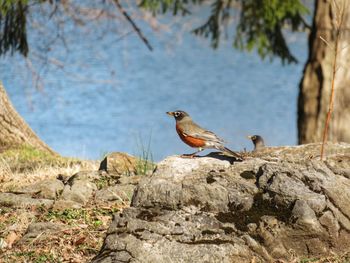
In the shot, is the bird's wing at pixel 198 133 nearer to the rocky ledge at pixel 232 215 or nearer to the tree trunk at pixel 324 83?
the rocky ledge at pixel 232 215

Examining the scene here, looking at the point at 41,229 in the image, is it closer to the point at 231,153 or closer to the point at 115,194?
the point at 115,194

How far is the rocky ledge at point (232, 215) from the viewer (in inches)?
196

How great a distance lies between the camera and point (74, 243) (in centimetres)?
598

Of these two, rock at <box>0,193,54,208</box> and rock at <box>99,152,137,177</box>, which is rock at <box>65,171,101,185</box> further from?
rock at <box>0,193,54,208</box>

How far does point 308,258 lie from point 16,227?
9.10ft

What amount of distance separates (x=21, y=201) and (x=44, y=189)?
0.45 metres

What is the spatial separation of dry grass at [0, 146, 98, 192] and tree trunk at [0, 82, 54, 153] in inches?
7.4

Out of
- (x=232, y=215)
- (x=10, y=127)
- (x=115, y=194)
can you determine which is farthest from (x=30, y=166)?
(x=232, y=215)

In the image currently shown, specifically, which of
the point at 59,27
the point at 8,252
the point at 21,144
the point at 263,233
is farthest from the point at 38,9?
the point at 263,233

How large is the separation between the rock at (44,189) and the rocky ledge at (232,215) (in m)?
2.24

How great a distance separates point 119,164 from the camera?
335 inches

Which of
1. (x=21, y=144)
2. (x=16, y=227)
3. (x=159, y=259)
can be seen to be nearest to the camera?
(x=159, y=259)

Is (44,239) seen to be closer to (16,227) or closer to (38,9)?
(16,227)

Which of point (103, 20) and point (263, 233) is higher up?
point (103, 20)
